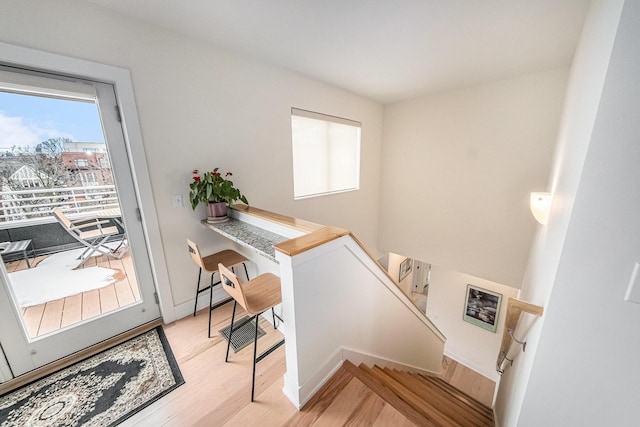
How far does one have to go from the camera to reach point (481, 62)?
2375 millimetres

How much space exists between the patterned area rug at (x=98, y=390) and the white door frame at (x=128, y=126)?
359 mm

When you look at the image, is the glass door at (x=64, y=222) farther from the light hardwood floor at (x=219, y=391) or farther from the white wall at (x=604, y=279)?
the white wall at (x=604, y=279)

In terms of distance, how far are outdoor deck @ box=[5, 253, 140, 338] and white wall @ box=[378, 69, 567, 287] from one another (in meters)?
3.90

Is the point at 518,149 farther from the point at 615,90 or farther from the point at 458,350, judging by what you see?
the point at 458,350

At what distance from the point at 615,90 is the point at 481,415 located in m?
2.58

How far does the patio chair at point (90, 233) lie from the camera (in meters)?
1.68

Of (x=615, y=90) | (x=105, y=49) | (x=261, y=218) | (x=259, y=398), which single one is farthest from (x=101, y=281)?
(x=615, y=90)

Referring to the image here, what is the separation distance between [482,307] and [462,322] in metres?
0.51

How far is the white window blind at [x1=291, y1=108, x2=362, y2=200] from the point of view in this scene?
2.98 meters

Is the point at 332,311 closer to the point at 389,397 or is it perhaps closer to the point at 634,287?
the point at 389,397

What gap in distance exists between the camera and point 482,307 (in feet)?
13.6

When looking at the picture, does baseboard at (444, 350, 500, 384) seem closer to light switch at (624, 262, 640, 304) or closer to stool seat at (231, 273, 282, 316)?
light switch at (624, 262, 640, 304)

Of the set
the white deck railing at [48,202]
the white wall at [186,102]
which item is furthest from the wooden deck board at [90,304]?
the white deck railing at [48,202]

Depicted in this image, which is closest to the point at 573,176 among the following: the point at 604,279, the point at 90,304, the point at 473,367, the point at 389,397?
the point at 604,279
